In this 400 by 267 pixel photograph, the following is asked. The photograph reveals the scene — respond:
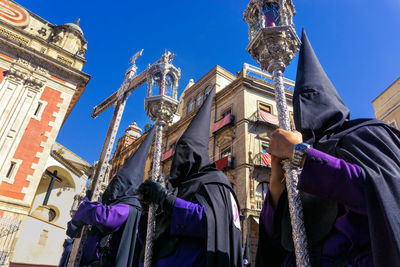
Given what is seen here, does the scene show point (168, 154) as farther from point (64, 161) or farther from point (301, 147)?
point (301, 147)

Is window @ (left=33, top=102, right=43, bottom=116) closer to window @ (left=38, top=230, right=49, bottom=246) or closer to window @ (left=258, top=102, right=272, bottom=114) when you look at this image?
window @ (left=38, top=230, right=49, bottom=246)

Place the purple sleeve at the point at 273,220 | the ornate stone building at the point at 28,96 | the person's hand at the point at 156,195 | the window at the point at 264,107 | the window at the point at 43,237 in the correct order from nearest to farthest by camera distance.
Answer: the purple sleeve at the point at 273,220 → the person's hand at the point at 156,195 → the ornate stone building at the point at 28,96 → the window at the point at 43,237 → the window at the point at 264,107

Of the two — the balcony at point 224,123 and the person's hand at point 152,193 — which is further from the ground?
the balcony at point 224,123

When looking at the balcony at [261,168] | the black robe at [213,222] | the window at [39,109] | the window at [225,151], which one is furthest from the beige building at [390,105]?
the window at [39,109]

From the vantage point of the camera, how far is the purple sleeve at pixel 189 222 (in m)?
2.46

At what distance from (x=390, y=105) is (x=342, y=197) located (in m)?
17.2

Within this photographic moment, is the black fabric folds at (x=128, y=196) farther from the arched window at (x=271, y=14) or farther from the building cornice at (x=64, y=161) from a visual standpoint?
the building cornice at (x=64, y=161)

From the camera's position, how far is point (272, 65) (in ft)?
8.24

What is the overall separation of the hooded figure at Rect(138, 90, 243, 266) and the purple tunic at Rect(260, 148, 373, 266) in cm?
113

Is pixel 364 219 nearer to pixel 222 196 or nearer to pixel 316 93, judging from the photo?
pixel 316 93

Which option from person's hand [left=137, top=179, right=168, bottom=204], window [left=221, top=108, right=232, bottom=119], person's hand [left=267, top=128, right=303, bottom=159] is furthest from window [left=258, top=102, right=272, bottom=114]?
person's hand [left=267, top=128, right=303, bottom=159]

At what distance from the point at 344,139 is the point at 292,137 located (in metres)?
0.29

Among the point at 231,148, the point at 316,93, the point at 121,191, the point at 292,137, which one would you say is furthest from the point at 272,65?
the point at 231,148

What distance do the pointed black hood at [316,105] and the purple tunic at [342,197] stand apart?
327 millimetres
